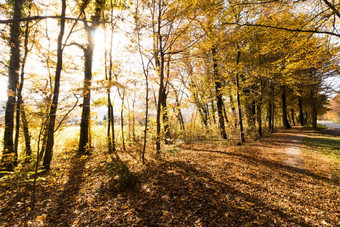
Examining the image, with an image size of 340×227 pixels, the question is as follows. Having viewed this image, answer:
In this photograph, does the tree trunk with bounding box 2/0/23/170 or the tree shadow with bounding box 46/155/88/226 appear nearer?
the tree shadow with bounding box 46/155/88/226

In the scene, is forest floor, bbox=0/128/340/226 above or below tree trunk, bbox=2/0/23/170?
below

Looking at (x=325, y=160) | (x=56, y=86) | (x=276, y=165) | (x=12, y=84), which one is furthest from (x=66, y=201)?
(x=325, y=160)

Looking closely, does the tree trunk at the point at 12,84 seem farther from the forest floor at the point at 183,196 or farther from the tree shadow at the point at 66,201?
the tree shadow at the point at 66,201

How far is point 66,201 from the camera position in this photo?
13.6 ft

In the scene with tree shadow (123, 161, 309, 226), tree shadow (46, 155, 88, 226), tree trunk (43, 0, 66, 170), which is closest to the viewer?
tree shadow (123, 161, 309, 226)

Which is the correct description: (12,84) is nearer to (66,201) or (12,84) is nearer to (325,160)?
(66,201)

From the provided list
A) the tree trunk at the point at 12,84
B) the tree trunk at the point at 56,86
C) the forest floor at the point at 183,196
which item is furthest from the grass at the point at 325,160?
the tree trunk at the point at 12,84

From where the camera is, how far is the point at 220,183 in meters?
4.66

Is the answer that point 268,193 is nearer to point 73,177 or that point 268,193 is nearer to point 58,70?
point 73,177

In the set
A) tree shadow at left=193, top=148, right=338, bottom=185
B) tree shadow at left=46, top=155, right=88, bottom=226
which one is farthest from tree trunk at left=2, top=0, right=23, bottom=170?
tree shadow at left=193, top=148, right=338, bottom=185

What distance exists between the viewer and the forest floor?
11.0ft

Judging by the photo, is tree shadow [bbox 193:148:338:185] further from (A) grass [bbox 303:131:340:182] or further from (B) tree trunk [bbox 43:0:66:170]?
(B) tree trunk [bbox 43:0:66:170]

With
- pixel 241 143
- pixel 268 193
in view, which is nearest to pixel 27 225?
pixel 268 193

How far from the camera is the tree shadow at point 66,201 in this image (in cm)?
344
